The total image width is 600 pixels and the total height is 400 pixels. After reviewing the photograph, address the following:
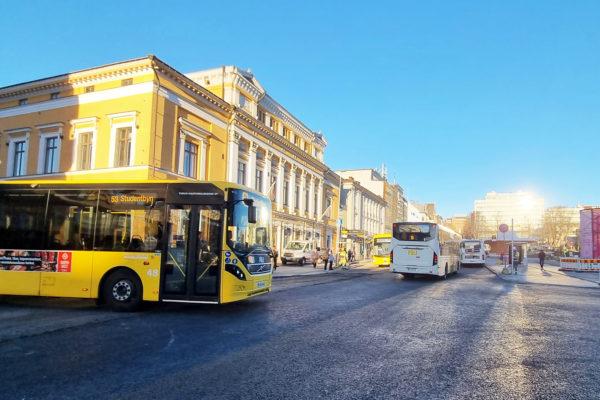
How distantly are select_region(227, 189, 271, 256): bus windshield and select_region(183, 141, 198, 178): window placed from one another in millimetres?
20302

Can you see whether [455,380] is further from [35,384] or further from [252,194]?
[252,194]

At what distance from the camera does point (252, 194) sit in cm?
1095

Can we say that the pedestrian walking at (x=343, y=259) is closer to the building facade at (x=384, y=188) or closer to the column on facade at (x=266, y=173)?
the column on facade at (x=266, y=173)

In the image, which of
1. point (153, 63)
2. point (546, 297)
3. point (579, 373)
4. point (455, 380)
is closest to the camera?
point (455, 380)

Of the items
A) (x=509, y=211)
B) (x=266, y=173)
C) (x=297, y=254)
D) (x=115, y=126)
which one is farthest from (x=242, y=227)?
(x=509, y=211)

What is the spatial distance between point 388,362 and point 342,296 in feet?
25.0

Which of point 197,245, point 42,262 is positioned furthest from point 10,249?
point 197,245

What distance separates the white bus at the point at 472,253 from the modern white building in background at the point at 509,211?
8908 centimetres

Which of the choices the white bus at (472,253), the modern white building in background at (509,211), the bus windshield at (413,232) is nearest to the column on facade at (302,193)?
the white bus at (472,253)

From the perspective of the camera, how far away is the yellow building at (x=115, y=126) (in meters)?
26.7

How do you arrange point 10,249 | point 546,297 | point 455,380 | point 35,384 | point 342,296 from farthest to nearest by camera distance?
point 546,297, point 342,296, point 10,249, point 455,380, point 35,384

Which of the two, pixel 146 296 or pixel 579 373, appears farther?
pixel 146 296

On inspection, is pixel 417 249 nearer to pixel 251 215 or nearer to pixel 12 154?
pixel 251 215

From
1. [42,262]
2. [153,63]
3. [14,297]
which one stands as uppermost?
[153,63]
